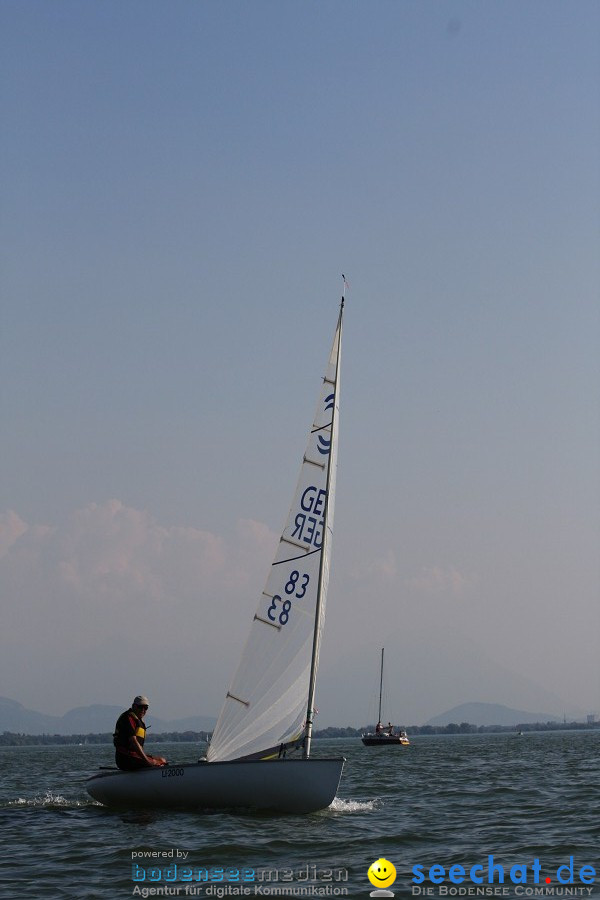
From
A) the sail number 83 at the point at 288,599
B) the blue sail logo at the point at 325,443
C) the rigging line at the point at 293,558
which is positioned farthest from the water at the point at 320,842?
the blue sail logo at the point at 325,443

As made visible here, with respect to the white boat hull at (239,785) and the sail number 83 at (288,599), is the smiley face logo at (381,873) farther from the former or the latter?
the sail number 83 at (288,599)

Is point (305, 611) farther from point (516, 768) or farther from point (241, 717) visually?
point (516, 768)

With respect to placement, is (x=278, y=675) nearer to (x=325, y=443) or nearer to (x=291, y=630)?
(x=291, y=630)

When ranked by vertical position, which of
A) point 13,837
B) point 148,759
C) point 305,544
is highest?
point 305,544

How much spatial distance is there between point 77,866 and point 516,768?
89.3 ft

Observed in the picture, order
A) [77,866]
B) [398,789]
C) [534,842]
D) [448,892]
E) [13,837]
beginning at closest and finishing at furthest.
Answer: [448,892] → [77,866] → [534,842] → [13,837] → [398,789]

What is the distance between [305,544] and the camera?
19.9 meters

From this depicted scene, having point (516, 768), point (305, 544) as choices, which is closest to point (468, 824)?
point (305, 544)

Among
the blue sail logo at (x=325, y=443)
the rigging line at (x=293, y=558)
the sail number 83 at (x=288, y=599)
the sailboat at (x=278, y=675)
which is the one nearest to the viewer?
the sailboat at (x=278, y=675)

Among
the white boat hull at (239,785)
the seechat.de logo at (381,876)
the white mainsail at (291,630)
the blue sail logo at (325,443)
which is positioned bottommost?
the seechat.de logo at (381,876)

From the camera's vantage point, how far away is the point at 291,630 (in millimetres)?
19531

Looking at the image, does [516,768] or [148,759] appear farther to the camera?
[516,768]

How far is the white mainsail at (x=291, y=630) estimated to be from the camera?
19.3 metres

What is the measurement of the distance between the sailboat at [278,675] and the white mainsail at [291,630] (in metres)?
0.02
